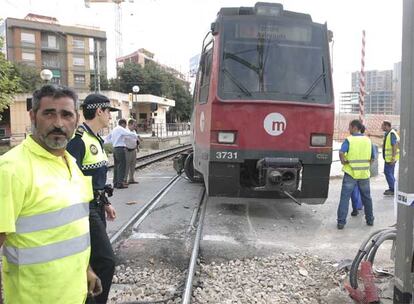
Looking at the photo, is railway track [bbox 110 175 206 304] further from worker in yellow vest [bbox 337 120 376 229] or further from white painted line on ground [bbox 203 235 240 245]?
worker in yellow vest [bbox 337 120 376 229]

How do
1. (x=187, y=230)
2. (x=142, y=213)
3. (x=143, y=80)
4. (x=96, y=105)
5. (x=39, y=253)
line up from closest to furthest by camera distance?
(x=39, y=253) → (x=96, y=105) → (x=187, y=230) → (x=142, y=213) → (x=143, y=80)

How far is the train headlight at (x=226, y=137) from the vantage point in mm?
7230

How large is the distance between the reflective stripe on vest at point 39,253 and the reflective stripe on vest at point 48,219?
88 millimetres

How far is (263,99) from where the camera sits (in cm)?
728

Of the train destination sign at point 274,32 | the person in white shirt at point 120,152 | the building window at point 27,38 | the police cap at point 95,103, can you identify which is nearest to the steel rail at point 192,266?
the police cap at point 95,103

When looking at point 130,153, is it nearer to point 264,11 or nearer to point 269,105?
point 269,105

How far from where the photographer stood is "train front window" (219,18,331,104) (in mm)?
7371

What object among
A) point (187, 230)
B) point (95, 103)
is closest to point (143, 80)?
point (187, 230)

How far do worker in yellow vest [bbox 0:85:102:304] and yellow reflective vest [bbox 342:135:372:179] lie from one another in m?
5.71

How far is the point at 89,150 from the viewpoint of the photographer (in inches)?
143

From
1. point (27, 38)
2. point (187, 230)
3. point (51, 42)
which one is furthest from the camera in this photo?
point (51, 42)

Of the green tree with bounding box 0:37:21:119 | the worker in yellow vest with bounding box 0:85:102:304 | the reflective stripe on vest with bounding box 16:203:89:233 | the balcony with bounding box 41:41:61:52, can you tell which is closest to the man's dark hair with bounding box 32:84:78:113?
the worker in yellow vest with bounding box 0:85:102:304

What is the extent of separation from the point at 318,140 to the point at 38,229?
233 inches

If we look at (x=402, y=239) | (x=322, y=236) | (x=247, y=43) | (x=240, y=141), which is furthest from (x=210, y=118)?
(x=402, y=239)
